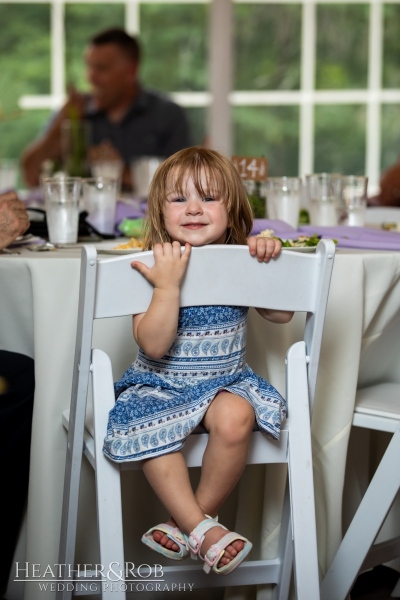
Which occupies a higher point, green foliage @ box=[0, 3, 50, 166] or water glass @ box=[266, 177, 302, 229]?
green foliage @ box=[0, 3, 50, 166]

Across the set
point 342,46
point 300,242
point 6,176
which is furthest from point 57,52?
point 300,242

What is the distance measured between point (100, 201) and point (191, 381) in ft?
2.83

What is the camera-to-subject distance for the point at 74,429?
158 cm

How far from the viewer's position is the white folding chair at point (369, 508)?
1.71 metres

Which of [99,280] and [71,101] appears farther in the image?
[71,101]

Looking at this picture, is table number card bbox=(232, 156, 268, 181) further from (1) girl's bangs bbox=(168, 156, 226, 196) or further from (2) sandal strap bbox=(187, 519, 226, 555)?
(2) sandal strap bbox=(187, 519, 226, 555)

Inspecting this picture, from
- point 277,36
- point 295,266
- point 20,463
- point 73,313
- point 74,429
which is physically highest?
point 277,36

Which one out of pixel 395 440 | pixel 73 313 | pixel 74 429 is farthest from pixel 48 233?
pixel 395 440

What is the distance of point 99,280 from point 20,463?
567 millimetres

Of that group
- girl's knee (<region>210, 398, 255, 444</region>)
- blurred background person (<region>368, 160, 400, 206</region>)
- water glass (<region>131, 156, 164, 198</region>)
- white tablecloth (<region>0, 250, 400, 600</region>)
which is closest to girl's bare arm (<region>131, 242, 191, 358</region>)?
girl's knee (<region>210, 398, 255, 444</region>)

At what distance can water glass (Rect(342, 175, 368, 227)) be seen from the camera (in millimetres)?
2441

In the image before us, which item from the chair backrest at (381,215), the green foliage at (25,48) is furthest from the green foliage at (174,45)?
the chair backrest at (381,215)

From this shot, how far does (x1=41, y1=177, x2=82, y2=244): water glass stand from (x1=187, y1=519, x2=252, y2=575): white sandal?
0.88 m

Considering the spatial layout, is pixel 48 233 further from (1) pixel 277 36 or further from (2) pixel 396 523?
(1) pixel 277 36
